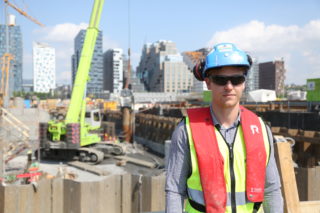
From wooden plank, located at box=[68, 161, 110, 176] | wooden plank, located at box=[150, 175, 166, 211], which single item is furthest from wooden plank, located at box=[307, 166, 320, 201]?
wooden plank, located at box=[68, 161, 110, 176]

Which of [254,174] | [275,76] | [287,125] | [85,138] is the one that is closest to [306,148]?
[287,125]

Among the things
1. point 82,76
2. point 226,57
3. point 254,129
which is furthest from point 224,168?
point 82,76

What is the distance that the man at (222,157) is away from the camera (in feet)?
5.63

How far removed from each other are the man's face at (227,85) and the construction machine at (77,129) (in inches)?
557

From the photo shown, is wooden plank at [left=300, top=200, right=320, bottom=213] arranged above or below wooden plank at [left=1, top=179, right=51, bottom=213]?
above

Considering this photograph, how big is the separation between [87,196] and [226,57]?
283 centimetres

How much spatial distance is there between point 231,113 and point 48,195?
9.43ft

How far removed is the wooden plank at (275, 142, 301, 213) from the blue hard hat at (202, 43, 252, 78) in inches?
29.6

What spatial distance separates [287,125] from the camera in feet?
43.0

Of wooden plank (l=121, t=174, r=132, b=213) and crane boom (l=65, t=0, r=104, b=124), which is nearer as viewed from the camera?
wooden plank (l=121, t=174, r=132, b=213)

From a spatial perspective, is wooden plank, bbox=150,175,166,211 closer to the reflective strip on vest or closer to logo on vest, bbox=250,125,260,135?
the reflective strip on vest

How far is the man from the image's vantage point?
1715 mm

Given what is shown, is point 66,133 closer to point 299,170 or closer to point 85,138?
point 85,138

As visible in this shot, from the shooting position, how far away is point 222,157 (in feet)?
5.68
